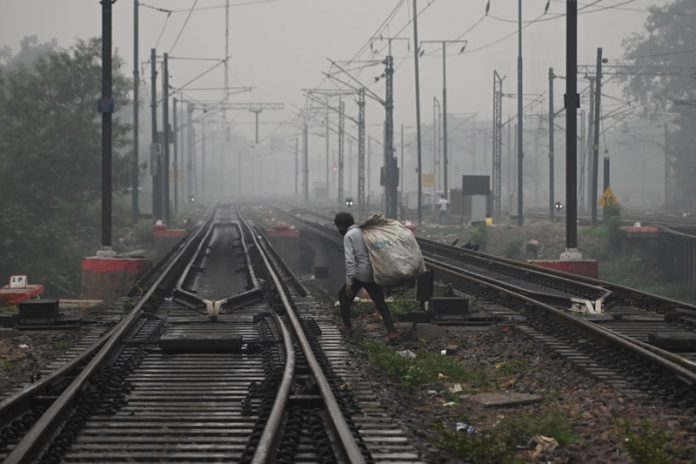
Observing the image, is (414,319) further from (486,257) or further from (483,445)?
(486,257)

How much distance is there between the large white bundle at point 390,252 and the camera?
12.1 metres

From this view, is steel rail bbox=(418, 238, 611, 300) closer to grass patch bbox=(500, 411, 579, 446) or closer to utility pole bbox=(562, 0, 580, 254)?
utility pole bbox=(562, 0, 580, 254)

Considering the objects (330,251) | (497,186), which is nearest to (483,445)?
(330,251)

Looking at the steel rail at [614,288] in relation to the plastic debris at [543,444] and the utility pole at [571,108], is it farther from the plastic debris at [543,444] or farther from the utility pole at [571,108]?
the plastic debris at [543,444]

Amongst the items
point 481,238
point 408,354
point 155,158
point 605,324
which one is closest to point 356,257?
point 408,354

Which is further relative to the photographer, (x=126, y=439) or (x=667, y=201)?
(x=667, y=201)

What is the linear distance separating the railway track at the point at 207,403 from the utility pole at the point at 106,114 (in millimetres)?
10577

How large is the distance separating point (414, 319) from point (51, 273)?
885 inches

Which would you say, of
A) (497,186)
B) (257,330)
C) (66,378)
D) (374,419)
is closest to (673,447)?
(374,419)

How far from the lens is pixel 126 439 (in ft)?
22.5

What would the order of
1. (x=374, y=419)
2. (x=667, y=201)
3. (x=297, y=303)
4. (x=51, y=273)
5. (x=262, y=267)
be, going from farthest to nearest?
1. (x=667, y=201)
2. (x=51, y=273)
3. (x=262, y=267)
4. (x=297, y=303)
5. (x=374, y=419)

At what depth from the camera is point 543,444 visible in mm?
7023

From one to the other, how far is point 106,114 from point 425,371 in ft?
50.2

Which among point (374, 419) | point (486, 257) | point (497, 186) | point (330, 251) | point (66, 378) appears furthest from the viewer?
point (497, 186)
